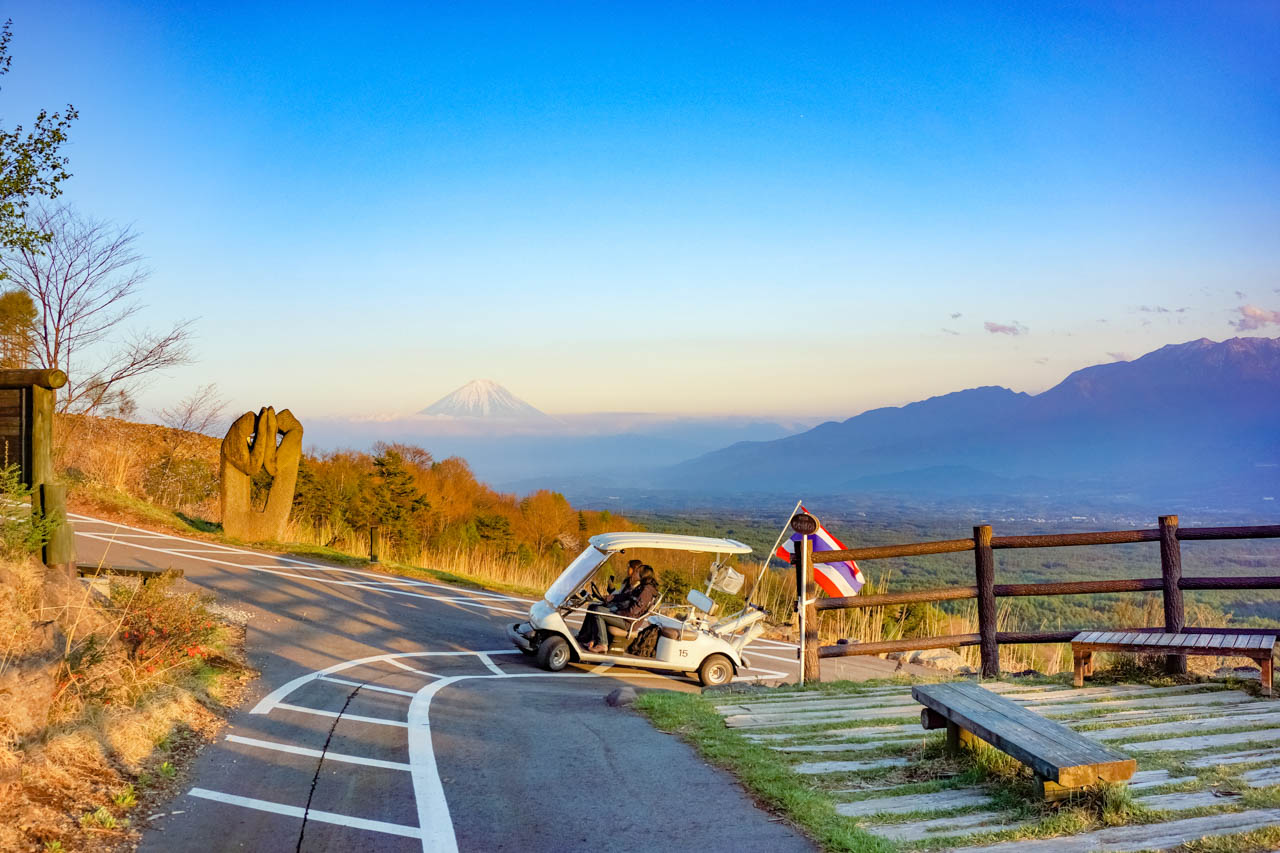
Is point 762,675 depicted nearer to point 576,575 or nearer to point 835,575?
point 576,575

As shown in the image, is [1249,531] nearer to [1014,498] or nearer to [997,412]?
[1014,498]

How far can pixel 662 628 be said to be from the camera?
12031mm

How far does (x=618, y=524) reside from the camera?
37.8m

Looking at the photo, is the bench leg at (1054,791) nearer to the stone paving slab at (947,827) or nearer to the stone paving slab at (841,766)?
the stone paving slab at (947,827)

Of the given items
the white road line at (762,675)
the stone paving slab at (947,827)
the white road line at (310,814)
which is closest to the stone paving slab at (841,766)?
the stone paving slab at (947,827)

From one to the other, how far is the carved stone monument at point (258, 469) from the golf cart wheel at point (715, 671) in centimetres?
1194

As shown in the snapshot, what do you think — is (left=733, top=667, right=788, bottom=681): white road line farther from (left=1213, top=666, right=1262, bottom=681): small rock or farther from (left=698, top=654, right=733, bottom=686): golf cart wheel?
(left=1213, top=666, right=1262, bottom=681): small rock

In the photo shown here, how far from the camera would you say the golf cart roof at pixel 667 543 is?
11.9 metres

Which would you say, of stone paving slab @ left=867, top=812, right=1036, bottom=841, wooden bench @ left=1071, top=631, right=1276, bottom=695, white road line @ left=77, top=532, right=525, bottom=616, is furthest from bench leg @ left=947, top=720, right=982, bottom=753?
white road line @ left=77, top=532, right=525, bottom=616

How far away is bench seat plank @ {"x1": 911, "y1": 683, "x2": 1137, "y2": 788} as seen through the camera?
4.67 meters

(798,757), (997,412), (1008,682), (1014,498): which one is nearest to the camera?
(798,757)

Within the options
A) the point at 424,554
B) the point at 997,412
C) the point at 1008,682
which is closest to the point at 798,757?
the point at 1008,682

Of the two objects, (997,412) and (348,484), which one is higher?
(997,412)

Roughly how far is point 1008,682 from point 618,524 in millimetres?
29472
